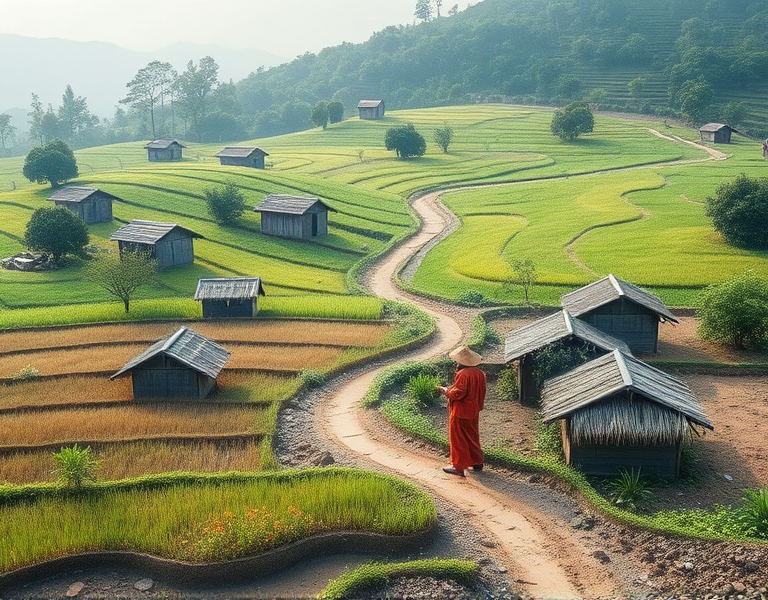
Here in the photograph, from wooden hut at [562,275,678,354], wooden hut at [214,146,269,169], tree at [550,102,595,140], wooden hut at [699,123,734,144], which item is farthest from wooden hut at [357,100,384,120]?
wooden hut at [562,275,678,354]

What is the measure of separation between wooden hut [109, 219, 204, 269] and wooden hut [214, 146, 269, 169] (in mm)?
34429

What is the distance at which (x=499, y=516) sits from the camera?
17734 mm

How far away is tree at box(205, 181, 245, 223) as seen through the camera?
191 feet

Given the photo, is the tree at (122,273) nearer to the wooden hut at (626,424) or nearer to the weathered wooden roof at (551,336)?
the weathered wooden roof at (551,336)

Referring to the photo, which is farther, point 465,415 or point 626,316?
point 626,316

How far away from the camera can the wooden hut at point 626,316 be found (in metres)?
31.0

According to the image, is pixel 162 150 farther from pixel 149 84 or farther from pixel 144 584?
pixel 144 584

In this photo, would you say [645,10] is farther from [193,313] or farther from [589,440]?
[589,440]

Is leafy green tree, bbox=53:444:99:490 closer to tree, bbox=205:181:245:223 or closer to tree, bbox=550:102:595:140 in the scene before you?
tree, bbox=205:181:245:223

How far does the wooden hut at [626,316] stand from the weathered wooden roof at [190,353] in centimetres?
1444

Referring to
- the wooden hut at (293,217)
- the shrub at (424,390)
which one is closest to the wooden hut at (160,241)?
the wooden hut at (293,217)

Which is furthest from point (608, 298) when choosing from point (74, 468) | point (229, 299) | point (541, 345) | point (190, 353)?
point (74, 468)

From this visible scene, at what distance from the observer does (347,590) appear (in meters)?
14.3

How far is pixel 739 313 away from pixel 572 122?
65.1 metres
